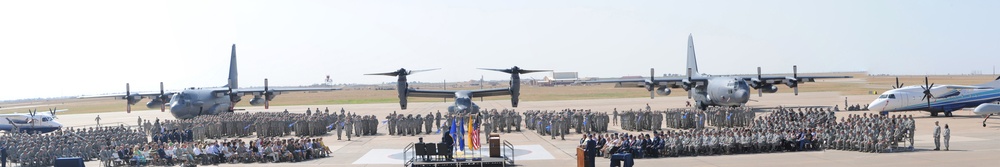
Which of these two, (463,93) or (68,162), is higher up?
(463,93)

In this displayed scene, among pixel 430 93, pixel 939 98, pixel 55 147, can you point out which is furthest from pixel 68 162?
pixel 939 98

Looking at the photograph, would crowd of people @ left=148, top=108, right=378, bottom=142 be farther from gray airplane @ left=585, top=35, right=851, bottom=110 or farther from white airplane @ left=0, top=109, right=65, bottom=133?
gray airplane @ left=585, top=35, right=851, bottom=110

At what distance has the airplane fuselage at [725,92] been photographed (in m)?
36.4

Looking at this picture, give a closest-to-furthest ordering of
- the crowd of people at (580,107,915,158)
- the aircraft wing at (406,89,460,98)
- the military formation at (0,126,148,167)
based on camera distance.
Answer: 1. the crowd of people at (580,107,915,158)
2. the military formation at (0,126,148,167)
3. the aircraft wing at (406,89,460,98)

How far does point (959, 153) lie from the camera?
18.7 meters

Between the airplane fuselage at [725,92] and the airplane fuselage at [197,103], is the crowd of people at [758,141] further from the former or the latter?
the airplane fuselage at [197,103]

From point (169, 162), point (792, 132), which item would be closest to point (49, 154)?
point (169, 162)

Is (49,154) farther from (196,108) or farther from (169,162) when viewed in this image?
(196,108)

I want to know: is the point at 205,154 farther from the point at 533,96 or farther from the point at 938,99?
the point at 533,96

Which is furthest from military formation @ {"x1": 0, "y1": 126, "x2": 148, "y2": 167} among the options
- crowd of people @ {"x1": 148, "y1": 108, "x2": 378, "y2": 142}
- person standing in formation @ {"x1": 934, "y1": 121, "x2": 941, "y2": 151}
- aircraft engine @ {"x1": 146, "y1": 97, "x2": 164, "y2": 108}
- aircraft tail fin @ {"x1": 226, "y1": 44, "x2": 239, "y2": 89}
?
aircraft tail fin @ {"x1": 226, "y1": 44, "x2": 239, "y2": 89}

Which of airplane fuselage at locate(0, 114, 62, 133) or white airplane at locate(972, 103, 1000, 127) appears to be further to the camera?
airplane fuselage at locate(0, 114, 62, 133)

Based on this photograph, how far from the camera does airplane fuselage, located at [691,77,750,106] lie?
36375mm

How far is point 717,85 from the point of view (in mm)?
38688

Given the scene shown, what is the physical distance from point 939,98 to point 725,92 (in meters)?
8.70
